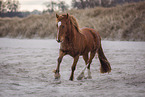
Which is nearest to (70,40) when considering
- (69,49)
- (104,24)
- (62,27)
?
(69,49)

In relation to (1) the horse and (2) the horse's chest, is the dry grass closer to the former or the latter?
(1) the horse

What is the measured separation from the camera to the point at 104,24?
22.9m

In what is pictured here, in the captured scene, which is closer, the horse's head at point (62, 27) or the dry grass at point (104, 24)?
the horse's head at point (62, 27)

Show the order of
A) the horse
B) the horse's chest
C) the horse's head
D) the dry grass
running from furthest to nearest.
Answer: the dry grass, the horse's chest, the horse, the horse's head

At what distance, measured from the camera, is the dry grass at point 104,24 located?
68.3ft

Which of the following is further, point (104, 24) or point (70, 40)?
point (104, 24)

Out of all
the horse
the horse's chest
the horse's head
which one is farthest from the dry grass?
the horse's head

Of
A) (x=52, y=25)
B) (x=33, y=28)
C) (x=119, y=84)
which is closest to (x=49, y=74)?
(x=119, y=84)

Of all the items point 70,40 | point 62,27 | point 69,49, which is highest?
point 62,27

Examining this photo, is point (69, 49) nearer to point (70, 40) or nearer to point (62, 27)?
point (70, 40)

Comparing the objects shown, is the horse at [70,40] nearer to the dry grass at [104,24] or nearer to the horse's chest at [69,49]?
the horse's chest at [69,49]

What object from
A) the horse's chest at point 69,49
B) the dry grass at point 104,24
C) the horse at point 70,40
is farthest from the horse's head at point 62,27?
the dry grass at point 104,24

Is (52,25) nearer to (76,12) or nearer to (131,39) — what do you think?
(76,12)

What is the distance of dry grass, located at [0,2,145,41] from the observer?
2083 centimetres
